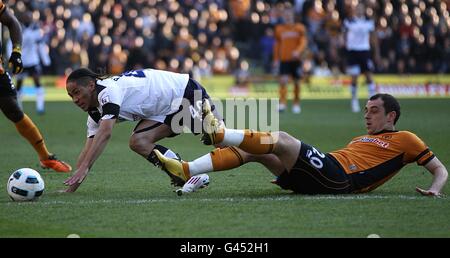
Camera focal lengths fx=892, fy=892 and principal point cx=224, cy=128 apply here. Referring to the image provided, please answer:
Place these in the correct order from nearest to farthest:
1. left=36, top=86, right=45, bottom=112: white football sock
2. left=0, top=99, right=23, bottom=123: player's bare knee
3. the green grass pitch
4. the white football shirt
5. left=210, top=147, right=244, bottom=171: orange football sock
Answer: the green grass pitch, left=210, top=147, right=244, bottom=171: orange football sock, the white football shirt, left=0, top=99, right=23, bottom=123: player's bare knee, left=36, top=86, right=45, bottom=112: white football sock

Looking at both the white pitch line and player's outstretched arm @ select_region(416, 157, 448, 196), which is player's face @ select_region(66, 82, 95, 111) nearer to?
the white pitch line

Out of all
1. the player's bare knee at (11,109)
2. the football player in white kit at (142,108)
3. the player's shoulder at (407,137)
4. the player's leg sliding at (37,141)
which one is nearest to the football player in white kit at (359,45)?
the player's leg sliding at (37,141)

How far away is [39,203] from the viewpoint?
7.51m

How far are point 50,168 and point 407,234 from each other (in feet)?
17.5

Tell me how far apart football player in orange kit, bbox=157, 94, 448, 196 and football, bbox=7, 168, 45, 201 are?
1.11 m

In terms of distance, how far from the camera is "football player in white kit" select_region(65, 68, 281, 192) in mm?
7512

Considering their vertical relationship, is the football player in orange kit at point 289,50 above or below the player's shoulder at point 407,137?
below

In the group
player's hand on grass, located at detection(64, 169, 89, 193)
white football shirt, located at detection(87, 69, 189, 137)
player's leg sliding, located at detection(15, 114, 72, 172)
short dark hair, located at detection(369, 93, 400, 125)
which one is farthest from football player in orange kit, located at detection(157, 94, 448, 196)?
player's leg sliding, located at detection(15, 114, 72, 172)

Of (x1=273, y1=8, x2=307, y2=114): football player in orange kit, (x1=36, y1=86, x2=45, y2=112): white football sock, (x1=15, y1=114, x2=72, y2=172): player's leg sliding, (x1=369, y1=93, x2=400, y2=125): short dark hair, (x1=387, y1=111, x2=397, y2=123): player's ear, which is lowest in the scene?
(x1=36, y1=86, x2=45, y2=112): white football sock

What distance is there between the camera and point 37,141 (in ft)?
33.0

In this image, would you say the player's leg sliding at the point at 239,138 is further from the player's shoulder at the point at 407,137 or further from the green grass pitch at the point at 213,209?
the player's shoulder at the point at 407,137

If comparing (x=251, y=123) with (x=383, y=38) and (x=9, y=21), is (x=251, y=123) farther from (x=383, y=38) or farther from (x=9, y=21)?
(x=383, y=38)

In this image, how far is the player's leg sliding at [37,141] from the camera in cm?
1005

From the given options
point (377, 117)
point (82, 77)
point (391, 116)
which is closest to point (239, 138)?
point (377, 117)
